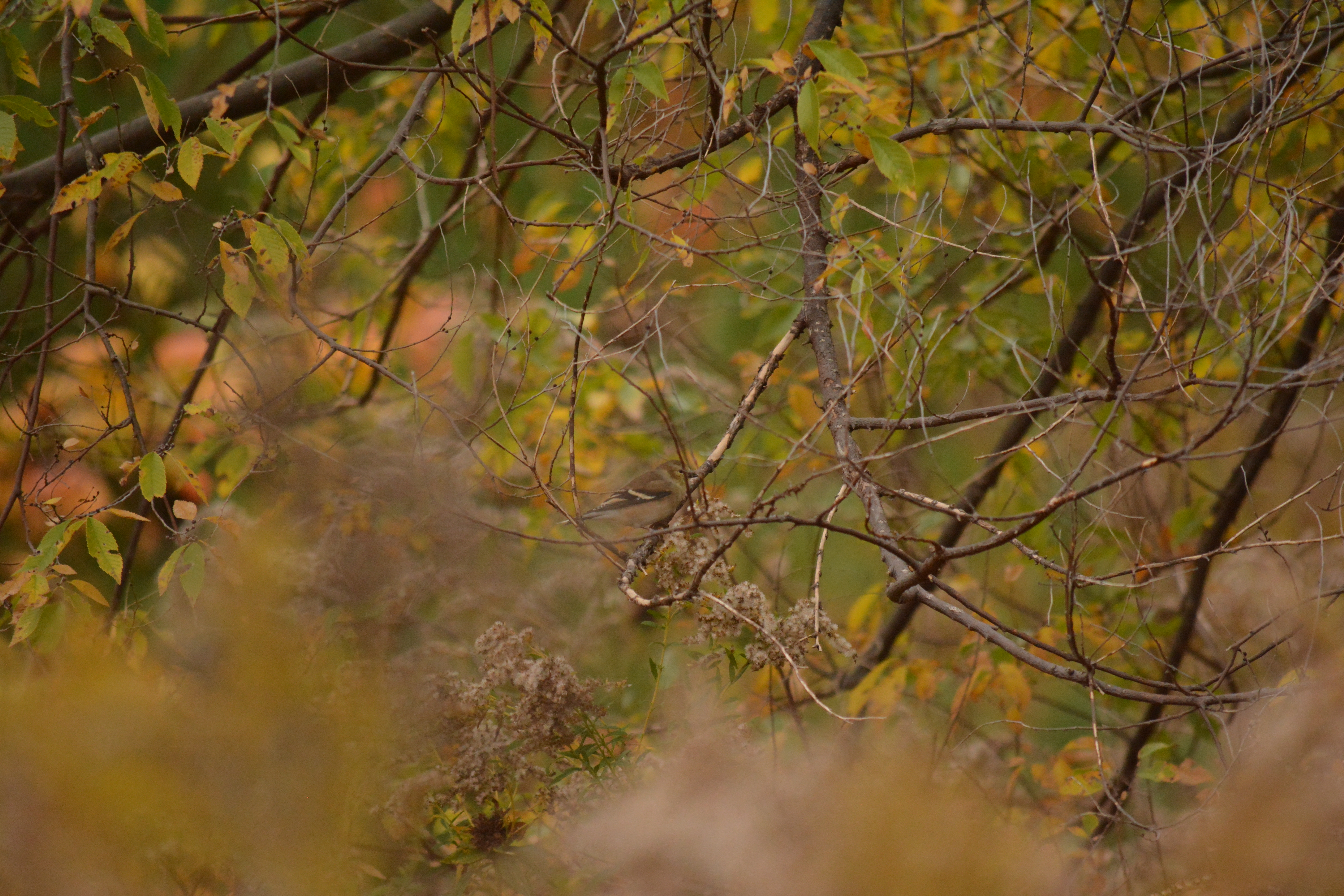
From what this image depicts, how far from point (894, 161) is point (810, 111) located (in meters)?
0.12

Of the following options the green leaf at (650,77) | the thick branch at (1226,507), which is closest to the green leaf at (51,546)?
the green leaf at (650,77)

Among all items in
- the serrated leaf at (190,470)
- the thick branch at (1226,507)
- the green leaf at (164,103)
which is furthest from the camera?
the thick branch at (1226,507)

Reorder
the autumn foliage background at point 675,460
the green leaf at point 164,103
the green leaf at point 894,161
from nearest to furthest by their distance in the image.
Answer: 1. the autumn foliage background at point 675,460
2. the green leaf at point 894,161
3. the green leaf at point 164,103

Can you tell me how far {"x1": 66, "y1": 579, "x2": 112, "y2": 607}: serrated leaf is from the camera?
1.21 meters

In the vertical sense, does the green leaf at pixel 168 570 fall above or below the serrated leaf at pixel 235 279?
below

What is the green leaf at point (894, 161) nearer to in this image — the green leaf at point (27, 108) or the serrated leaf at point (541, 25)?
the serrated leaf at point (541, 25)

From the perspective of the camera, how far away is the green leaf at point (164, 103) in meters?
1.16

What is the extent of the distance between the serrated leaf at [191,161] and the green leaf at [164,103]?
0.8 inches

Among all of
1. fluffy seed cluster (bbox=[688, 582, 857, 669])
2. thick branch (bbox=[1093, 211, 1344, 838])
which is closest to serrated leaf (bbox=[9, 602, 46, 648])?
fluffy seed cluster (bbox=[688, 582, 857, 669])

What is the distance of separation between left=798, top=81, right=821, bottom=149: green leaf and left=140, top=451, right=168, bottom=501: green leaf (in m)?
0.85

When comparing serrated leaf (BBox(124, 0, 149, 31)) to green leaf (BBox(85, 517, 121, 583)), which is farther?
green leaf (BBox(85, 517, 121, 583))

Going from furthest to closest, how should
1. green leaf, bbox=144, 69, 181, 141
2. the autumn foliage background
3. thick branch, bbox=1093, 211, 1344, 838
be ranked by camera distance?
thick branch, bbox=1093, 211, 1344, 838 < green leaf, bbox=144, 69, 181, 141 < the autumn foliage background

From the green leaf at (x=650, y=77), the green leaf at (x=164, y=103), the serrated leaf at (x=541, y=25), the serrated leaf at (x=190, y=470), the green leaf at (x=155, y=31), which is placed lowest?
the serrated leaf at (x=190, y=470)

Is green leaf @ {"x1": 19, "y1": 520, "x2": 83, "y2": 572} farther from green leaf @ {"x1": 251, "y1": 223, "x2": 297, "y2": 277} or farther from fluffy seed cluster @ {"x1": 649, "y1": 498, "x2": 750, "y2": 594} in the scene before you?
fluffy seed cluster @ {"x1": 649, "y1": 498, "x2": 750, "y2": 594}
